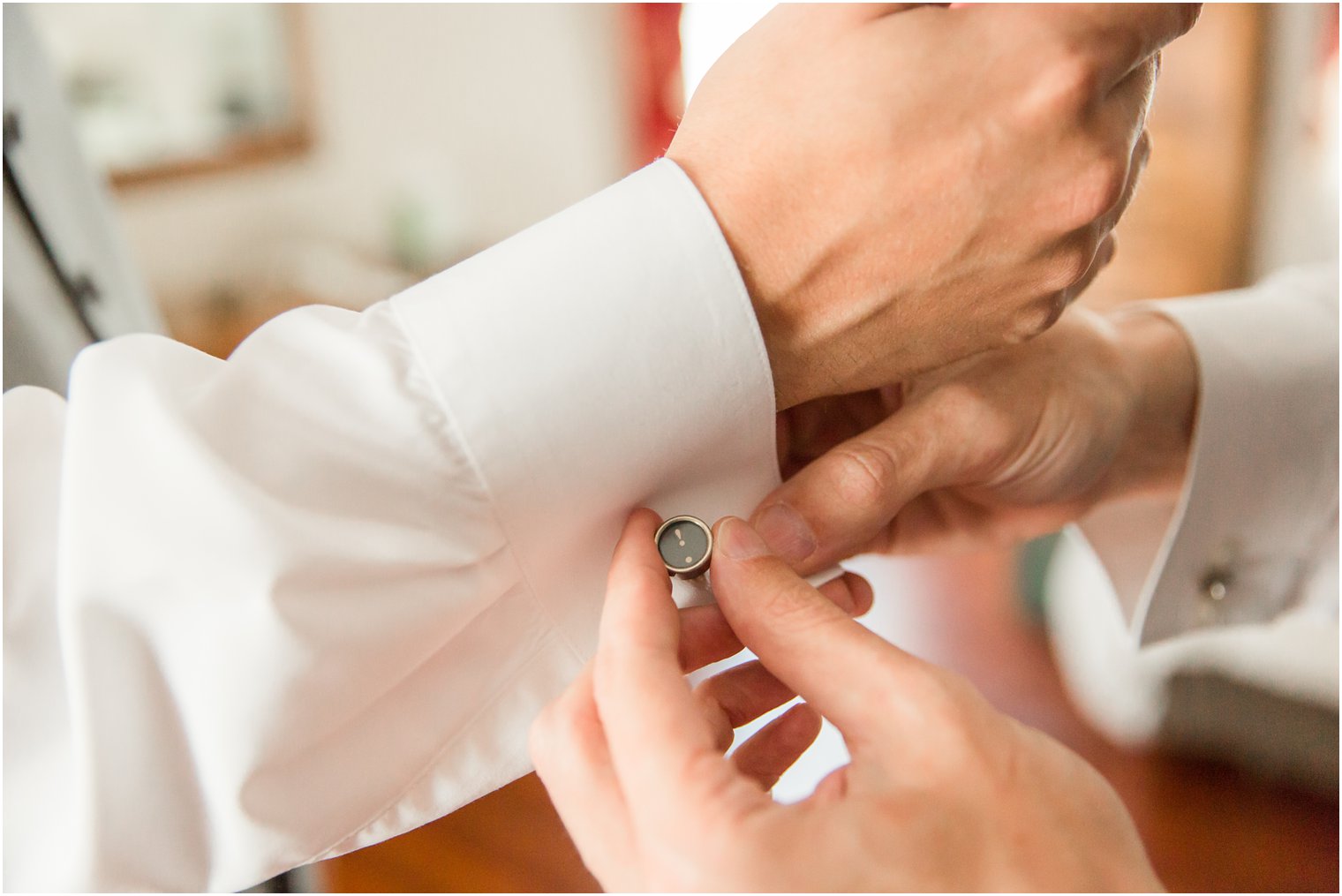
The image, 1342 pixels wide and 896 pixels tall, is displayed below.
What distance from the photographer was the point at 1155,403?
0.92 m

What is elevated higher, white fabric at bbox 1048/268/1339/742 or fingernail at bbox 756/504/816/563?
fingernail at bbox 756/504/816/563

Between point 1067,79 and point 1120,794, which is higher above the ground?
point 1067,79

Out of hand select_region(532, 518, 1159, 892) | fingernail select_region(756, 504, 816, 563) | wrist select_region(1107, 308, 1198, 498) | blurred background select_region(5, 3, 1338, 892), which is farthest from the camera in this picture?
blurred background select_region(5, 3, 1338, 892)

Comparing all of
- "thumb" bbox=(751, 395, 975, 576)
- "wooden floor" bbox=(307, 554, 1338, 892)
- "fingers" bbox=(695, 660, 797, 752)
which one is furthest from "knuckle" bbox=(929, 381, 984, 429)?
"wooden floor" bbox=(307, 554, 1338, 892)

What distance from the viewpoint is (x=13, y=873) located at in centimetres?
49

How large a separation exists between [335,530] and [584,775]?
181mm

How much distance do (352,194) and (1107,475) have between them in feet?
9.66

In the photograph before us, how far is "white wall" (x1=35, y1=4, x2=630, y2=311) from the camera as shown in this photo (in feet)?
9.82

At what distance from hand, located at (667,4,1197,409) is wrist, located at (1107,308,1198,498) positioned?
364 millimetres

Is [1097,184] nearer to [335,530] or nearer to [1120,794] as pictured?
[335,530]

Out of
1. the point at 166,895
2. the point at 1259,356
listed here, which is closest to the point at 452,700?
the point at 166,895

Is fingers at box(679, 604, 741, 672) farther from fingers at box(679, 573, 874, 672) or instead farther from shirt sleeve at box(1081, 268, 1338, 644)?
shirt sleeve at box(1081, 268, 1338, 644)

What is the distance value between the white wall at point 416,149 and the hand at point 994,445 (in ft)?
8.92

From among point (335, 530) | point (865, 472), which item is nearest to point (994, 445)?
point (865, 472)
